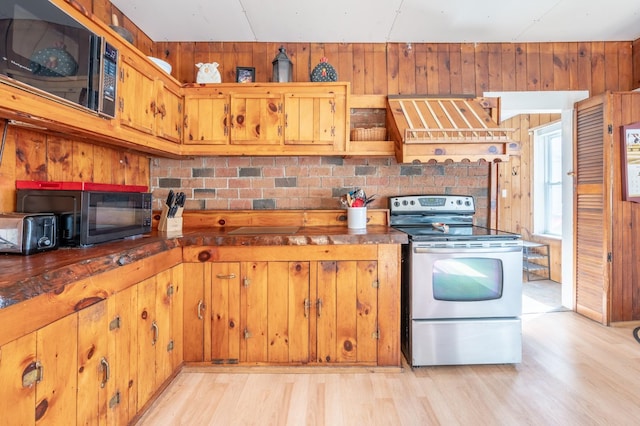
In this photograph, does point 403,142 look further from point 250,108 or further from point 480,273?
point 250,108

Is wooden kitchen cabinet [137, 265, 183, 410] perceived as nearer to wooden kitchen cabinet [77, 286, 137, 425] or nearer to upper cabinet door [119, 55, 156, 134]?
wooden kitchen cabinet [77, 286, 137, 425]

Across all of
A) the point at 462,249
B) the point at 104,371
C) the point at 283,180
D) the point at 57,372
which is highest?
the point at 283,180

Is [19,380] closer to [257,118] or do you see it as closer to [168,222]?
[168,222]

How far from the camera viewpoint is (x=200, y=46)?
2.78 metres

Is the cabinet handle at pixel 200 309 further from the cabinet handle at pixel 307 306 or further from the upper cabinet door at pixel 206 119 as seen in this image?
the upper cabinet door at pixel 206 119

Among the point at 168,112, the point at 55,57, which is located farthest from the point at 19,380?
the point at 168,112

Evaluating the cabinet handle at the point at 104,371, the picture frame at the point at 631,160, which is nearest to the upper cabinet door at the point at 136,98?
the cabinet handle at the point at 104,371

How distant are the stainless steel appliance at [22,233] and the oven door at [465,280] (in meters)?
1.95

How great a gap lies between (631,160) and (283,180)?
2.97 meters

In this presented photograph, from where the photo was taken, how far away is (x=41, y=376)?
1034 mm

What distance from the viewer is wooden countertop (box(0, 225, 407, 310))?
38.5 inches

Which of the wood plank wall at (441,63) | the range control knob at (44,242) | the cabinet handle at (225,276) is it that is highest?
the wood plank wall at (441,63)

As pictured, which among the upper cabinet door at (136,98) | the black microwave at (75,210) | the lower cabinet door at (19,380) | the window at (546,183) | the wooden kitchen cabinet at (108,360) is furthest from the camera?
the window at (546,183)

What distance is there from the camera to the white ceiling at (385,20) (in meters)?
2.29
